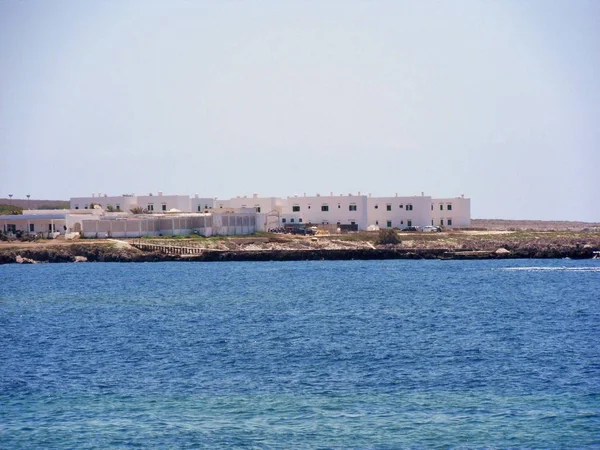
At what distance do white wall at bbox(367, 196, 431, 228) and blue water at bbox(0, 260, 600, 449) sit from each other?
185 ft

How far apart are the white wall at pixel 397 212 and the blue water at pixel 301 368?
56.3 meters

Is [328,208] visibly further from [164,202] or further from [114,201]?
[114,201]

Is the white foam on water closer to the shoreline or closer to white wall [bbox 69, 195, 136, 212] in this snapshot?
the shoreline

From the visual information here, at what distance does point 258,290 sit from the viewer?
72.3 m

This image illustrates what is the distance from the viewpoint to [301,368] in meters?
36.6

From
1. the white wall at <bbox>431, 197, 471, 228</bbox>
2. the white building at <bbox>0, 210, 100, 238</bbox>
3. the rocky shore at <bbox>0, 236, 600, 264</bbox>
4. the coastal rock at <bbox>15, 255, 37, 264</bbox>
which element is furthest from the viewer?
the white wall at <bbox>431, 197, 471, 228</bbox>

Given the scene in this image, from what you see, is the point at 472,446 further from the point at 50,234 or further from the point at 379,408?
the point at 50,234

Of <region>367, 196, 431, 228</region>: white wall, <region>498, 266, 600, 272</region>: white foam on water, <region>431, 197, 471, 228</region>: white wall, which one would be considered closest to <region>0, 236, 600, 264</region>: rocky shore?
<region>498, 266, 600, 272</region>: white foam on water

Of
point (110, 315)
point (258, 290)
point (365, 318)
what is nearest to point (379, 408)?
point (365, 318)

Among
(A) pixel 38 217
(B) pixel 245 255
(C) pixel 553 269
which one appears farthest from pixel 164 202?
(C) pixel 553 269

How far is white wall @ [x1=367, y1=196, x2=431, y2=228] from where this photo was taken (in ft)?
422

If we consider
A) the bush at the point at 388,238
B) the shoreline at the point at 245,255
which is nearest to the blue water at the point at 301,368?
the shoreline at the point at 245,255

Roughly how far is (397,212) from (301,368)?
9410 centimetres

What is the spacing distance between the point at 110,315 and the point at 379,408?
30498 mm
